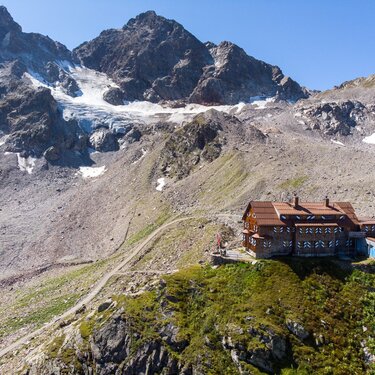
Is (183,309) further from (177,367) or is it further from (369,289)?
(369,289)

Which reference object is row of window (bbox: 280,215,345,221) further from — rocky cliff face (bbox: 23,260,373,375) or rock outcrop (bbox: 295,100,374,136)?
rock outcrop (bbox: 295,100,374,136)

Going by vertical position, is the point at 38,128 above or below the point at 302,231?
above

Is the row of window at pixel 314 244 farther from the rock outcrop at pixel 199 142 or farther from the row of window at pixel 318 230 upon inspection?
the rock outcrop at pixel 199 142

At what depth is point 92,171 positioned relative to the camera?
17075 cm

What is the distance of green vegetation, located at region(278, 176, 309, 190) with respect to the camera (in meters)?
88.9

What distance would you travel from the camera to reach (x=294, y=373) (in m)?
40.4

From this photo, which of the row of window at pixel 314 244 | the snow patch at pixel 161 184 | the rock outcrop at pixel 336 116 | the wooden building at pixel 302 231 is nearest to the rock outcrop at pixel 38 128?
the snow patch at pixel 161 184

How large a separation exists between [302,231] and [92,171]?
420 feet

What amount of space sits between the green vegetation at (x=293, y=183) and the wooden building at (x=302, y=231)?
31.6 meters

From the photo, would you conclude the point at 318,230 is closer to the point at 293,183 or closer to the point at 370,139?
the point at 293,183

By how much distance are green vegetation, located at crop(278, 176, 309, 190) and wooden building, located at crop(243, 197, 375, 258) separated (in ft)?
104

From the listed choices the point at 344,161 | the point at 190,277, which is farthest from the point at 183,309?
the point at 344,161

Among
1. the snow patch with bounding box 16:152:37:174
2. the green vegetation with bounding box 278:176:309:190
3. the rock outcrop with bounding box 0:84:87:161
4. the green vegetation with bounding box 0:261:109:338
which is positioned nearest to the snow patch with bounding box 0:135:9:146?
the rock outcrop with bounding box 0:84:87:161

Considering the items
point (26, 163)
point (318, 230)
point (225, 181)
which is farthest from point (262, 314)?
point (26, 163)
